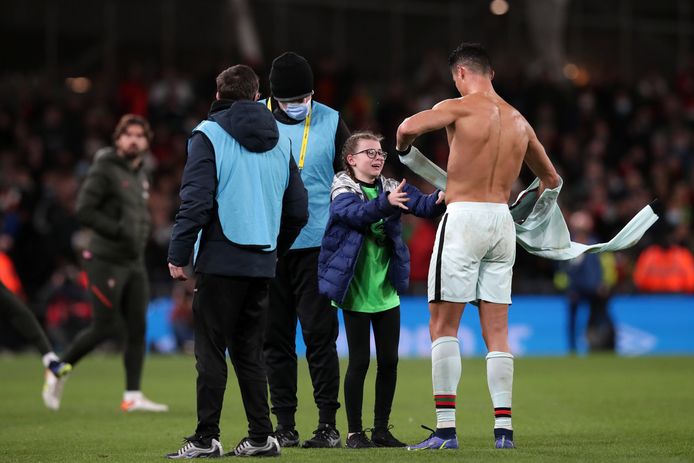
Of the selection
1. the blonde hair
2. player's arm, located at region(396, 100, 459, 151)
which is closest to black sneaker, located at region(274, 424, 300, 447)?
the blonde hair

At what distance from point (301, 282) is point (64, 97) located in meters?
19.8

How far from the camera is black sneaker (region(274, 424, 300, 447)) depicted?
27.0 feet

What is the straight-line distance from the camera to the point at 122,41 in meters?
28.2

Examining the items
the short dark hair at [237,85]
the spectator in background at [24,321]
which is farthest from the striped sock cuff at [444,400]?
the spectator in background at [24,321]

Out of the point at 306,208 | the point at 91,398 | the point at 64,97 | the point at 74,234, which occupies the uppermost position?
the point at 64,97

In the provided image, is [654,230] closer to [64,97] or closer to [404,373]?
[404,373]

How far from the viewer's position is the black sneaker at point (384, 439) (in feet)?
26.4

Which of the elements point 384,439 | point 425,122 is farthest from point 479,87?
point 384,439

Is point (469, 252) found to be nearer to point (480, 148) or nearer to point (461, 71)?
point (480, 148)

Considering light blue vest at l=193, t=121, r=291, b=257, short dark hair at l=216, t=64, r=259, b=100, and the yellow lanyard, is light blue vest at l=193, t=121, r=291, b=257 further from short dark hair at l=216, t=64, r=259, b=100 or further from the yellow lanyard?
the yellow lanyard

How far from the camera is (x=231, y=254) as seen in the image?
7336 millimetres

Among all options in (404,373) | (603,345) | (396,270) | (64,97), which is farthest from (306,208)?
(64,97)

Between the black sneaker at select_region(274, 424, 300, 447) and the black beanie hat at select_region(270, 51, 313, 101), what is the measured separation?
2.21 meters

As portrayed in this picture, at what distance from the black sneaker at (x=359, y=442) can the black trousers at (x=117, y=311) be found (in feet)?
11.8
